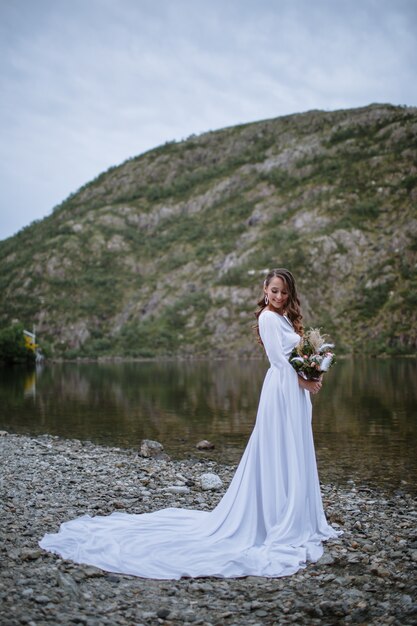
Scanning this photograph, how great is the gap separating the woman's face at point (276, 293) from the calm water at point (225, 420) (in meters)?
7.71

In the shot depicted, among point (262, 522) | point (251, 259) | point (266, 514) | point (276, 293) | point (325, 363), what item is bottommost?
point (262, 522)

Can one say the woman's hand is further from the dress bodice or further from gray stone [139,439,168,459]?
gray stone [139,439,168,459]

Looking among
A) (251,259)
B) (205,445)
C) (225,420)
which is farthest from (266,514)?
(251,259)

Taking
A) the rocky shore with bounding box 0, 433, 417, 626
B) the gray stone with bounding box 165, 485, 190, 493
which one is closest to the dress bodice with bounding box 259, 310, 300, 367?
the rocky shore with bounding box 0, 433, 417, 626

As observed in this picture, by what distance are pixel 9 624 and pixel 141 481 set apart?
26.0 ft

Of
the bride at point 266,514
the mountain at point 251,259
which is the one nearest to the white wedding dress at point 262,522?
the bride at point 266,514

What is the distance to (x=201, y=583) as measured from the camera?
710cm

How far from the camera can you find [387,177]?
144375 mm

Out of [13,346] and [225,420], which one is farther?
[13,346]

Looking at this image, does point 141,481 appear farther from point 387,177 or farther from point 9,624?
point 387,177

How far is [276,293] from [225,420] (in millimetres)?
20162

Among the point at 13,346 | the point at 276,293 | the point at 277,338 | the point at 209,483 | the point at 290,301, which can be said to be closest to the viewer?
the point at 277,338

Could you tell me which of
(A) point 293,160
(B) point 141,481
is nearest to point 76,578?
(B) point 141,481

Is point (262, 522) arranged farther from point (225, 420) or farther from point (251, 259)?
point (251, 259)
